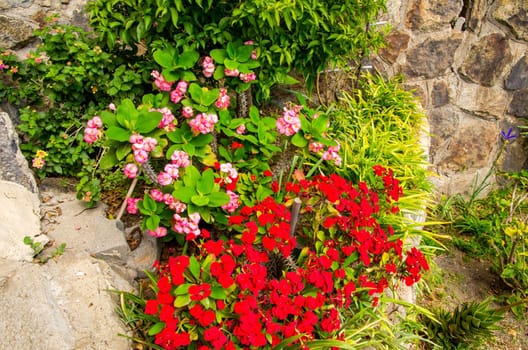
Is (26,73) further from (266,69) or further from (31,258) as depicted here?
(266,69)

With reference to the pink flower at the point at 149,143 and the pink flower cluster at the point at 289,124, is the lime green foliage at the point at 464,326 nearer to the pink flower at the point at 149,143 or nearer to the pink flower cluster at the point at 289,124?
the pink flower cluster at the point at 289,124

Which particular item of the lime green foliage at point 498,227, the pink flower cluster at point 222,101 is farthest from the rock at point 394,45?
the pink flower cluster at point 222,101

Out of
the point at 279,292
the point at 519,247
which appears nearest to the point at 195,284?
the point at 279,292

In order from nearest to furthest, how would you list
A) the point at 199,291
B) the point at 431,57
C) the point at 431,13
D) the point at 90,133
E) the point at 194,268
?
the point at 199,291 → the point at 194,268 → the point at 90,133 → the point at 431,13 → the point at 431,57

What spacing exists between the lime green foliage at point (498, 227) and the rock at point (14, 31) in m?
3.36

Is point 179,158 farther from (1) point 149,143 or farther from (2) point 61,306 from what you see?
(2) point 61,306

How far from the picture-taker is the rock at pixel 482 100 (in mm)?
3525

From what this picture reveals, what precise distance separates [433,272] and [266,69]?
6.36ft

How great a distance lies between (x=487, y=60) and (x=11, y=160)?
138 inches

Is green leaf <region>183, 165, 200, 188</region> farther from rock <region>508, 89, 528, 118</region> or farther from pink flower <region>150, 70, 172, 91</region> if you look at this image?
rock <region>508, 89, 528, 118</region>

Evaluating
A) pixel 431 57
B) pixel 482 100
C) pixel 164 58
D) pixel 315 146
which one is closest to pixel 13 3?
pixel 164 58

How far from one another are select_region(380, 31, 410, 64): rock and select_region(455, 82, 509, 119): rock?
2.27ft

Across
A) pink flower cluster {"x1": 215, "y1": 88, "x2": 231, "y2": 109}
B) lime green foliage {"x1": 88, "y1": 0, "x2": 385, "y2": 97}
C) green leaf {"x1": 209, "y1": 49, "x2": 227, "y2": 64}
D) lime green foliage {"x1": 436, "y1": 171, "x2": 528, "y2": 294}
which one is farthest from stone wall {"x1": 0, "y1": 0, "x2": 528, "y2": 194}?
pink flower cluster {"x1": 215, "y1": 88, "x2": 231, "y2": 109}

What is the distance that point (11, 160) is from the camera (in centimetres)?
203
